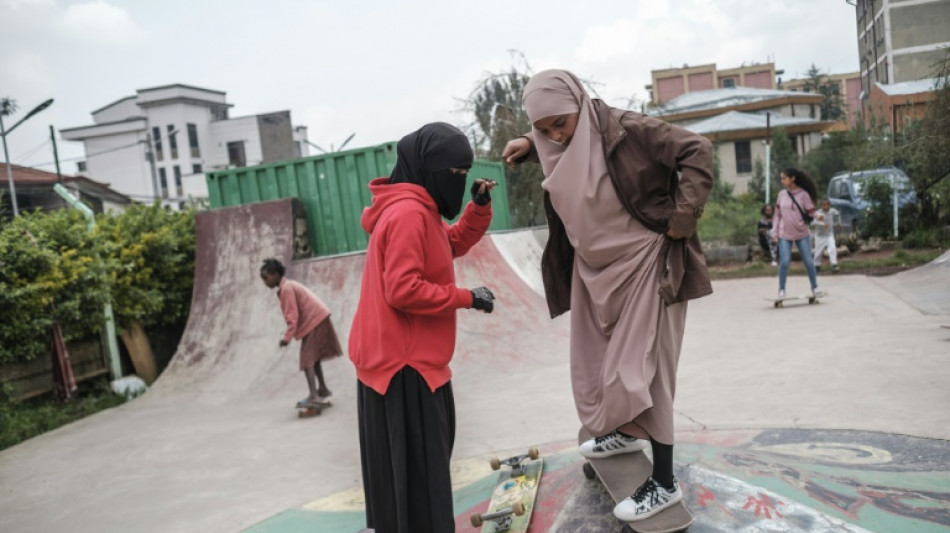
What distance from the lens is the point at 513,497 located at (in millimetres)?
3516

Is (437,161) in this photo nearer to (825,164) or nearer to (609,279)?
(609,279)

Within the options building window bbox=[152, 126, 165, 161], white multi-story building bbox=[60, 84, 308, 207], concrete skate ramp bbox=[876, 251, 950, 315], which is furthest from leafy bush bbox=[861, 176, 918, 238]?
building window bbox=[152, 126, 165, 161]

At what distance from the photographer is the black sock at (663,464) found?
2799 mm

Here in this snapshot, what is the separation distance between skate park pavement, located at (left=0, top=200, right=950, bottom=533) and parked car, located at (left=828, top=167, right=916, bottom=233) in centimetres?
467

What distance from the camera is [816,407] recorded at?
4.97m

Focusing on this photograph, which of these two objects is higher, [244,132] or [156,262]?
[244,132]

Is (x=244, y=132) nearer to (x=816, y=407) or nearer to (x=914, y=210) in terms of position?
(x=914, y=210)

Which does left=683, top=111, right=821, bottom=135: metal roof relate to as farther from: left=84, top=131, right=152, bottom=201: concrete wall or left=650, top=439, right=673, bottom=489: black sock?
left=84, top=131, right=152, bottom=201: concrete wall

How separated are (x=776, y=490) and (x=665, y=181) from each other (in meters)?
1.38

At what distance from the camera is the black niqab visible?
2875 millimetres

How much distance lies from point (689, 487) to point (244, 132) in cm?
5339

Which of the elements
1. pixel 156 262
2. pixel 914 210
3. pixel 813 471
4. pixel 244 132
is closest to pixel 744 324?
pixel 813 471

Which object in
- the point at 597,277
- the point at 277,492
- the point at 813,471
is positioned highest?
the point at 597,277

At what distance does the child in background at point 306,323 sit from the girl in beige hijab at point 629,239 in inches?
169
